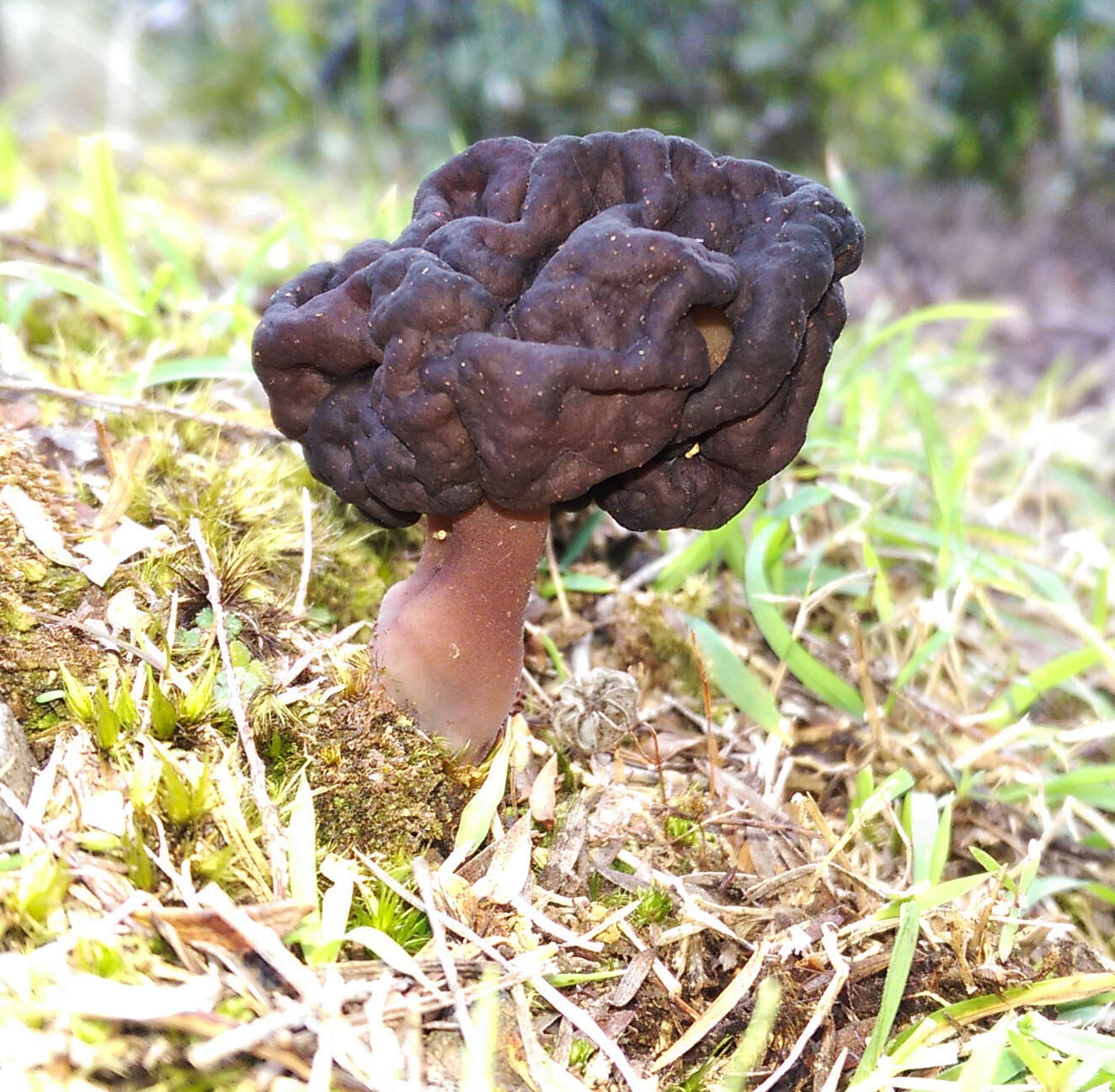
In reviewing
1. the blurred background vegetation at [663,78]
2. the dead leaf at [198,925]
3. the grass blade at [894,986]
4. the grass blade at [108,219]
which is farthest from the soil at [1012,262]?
the dead leaf at [198,925]

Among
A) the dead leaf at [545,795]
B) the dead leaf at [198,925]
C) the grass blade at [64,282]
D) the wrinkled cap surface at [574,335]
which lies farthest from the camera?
the grass blade at [64,282]

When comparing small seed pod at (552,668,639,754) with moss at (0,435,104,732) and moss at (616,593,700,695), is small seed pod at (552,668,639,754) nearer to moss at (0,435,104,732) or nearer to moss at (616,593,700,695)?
moss at (616,593,700,695)

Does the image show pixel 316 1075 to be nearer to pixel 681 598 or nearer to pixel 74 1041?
pixel 74 1041

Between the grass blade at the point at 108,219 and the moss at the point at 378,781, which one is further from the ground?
the grass blade at the point at 108,219

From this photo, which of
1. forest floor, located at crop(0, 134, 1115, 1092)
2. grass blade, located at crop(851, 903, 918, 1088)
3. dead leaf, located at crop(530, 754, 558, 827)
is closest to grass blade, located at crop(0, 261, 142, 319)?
forest floor, located at crop(0, 134, 1115, 1092)

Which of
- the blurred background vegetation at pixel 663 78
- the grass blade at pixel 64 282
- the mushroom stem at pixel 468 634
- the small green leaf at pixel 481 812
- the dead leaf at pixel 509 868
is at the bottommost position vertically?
the dead leaf at pixel 509 868

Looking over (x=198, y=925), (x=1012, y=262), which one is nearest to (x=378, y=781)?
(x=198, y=925)

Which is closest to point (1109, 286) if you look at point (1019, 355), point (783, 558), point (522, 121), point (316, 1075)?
point (1019, 355)

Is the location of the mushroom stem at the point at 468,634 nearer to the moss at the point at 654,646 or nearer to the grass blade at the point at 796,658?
the moss at the point at 654,646
